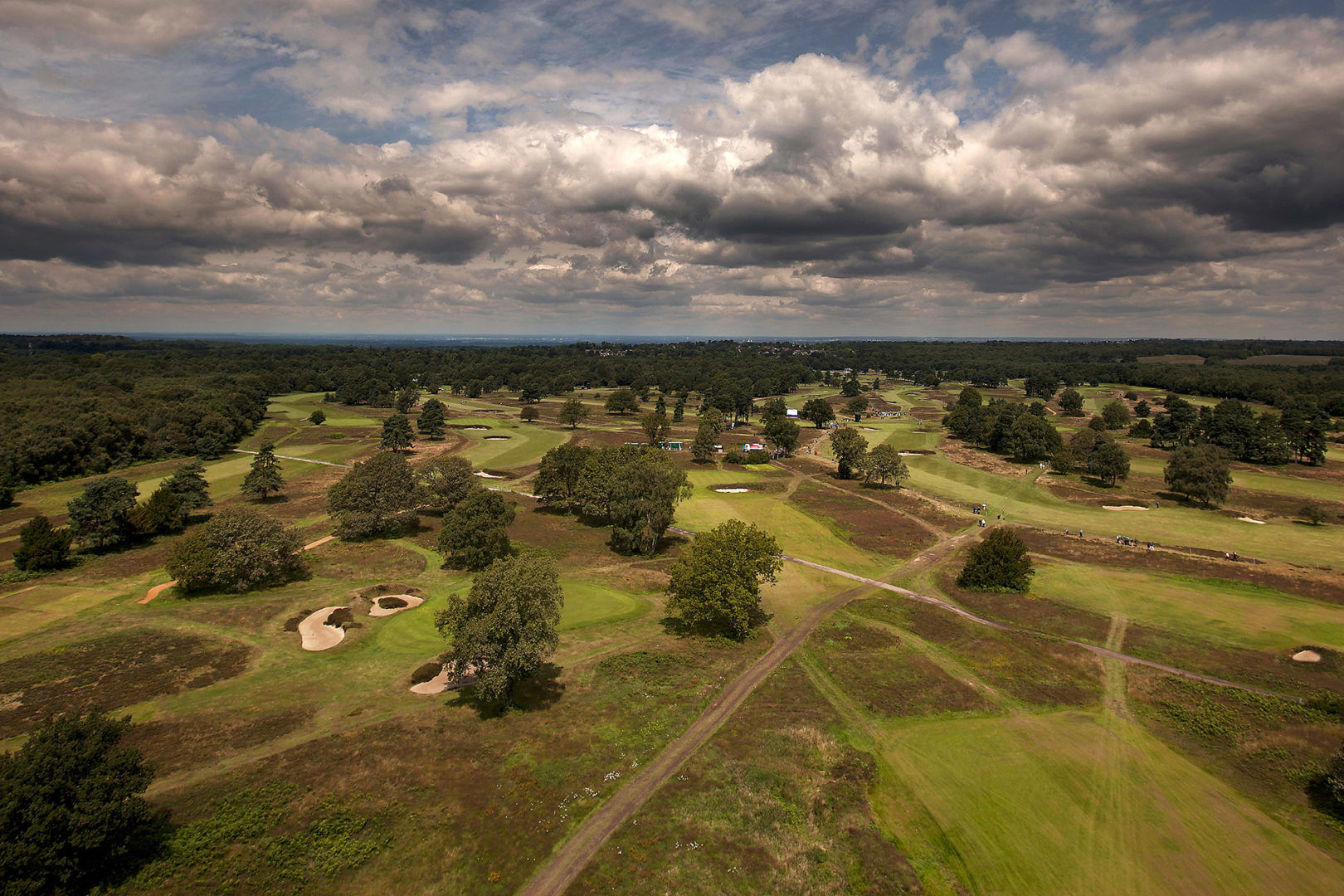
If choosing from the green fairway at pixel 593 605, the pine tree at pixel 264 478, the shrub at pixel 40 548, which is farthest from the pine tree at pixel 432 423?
the green fairway at pixel 593 605

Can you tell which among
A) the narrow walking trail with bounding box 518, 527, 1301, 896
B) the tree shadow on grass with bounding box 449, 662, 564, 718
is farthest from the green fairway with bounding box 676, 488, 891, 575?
the tree shadow on grass with bounding box 449, 662, 564, 718

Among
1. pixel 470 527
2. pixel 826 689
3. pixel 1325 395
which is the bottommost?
pixel 826 689

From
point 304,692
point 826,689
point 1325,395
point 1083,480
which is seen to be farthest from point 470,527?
point 1325,395

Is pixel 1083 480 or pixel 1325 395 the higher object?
pixel 1325 395

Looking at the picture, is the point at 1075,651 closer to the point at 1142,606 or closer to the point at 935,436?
the point at 1142,606

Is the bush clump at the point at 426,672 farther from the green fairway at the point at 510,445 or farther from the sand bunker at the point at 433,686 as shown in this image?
the green fairway at the point at 510,445

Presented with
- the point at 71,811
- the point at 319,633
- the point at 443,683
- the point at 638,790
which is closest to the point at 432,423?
the point at 319,633

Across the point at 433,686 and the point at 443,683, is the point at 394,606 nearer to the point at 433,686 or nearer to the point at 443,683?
the point at 443,683
